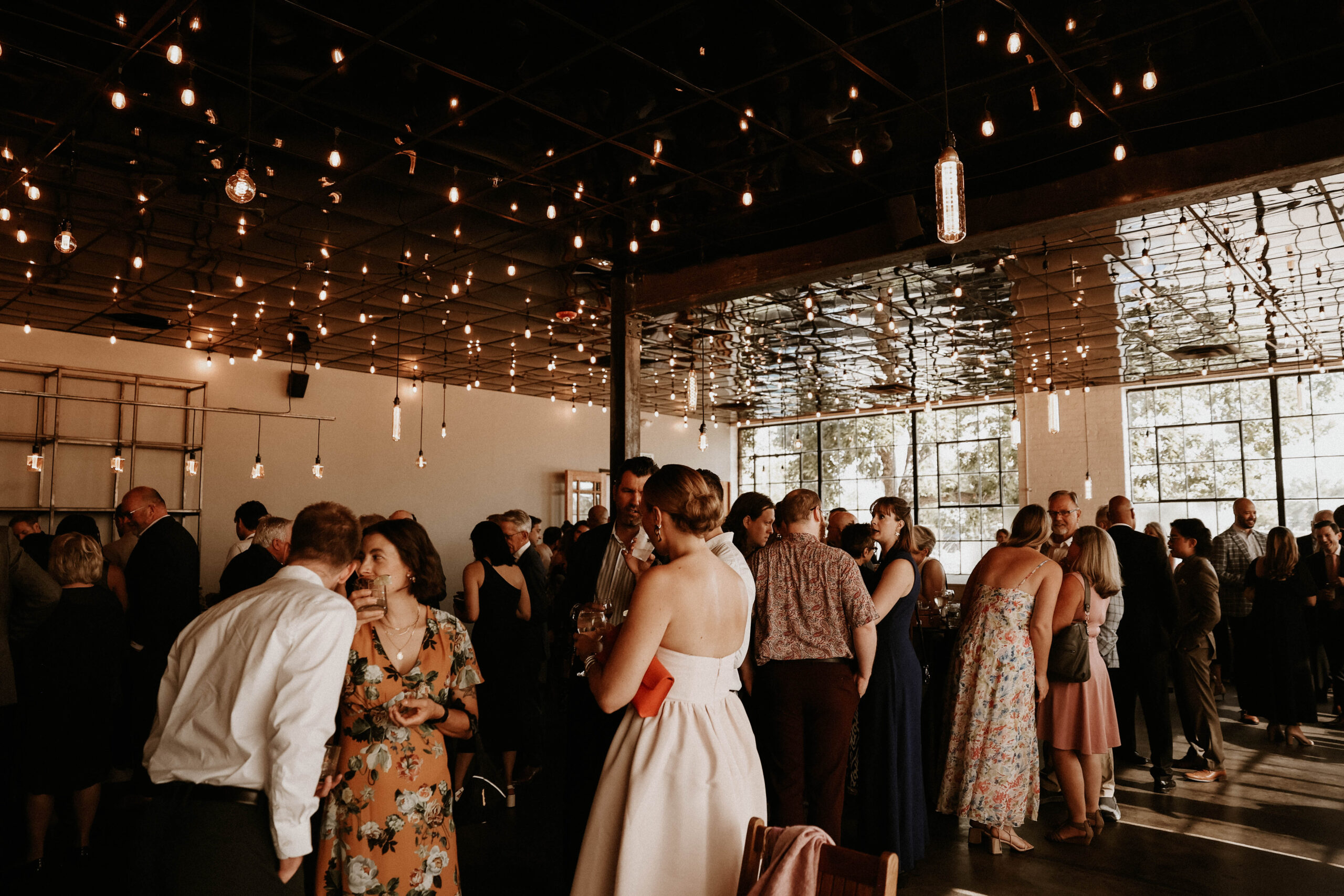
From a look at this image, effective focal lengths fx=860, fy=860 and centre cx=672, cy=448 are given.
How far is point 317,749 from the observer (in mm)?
2016

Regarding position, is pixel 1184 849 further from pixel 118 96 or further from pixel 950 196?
pixel 118 96

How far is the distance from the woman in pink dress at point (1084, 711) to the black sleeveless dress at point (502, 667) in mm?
3059

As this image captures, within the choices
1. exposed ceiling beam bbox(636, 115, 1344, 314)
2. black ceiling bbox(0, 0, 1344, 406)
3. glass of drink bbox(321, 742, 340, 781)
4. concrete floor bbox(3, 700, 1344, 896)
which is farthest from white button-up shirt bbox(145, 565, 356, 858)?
exposed ceiling beam bbox(636, 115, 1344, 314)

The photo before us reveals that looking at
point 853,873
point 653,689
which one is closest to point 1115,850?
point 653,689

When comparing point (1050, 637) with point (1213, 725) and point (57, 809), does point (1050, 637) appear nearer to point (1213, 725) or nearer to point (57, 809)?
point (1213, 725)

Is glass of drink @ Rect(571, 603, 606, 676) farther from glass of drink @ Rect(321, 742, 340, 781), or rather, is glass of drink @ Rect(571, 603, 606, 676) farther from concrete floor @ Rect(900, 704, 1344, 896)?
concrete floor @ Rect(900, 704, 1344, 896)

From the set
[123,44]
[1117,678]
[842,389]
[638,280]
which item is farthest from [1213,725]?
[842,389]

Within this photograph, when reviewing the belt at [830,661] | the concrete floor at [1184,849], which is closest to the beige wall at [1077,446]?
the concrete floor at [1184,849]

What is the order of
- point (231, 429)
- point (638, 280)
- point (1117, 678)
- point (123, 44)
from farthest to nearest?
point (231, 429), point (638, 280), point (1117, 678), point (123, 44)

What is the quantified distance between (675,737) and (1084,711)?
3.18 metres

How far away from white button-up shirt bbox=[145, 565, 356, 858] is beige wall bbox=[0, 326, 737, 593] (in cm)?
1125

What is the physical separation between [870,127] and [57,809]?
22.3 feet

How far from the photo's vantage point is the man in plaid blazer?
8.23 m

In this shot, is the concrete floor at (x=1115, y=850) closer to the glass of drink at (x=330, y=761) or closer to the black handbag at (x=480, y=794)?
the black handbag at (x=480, y=794)
